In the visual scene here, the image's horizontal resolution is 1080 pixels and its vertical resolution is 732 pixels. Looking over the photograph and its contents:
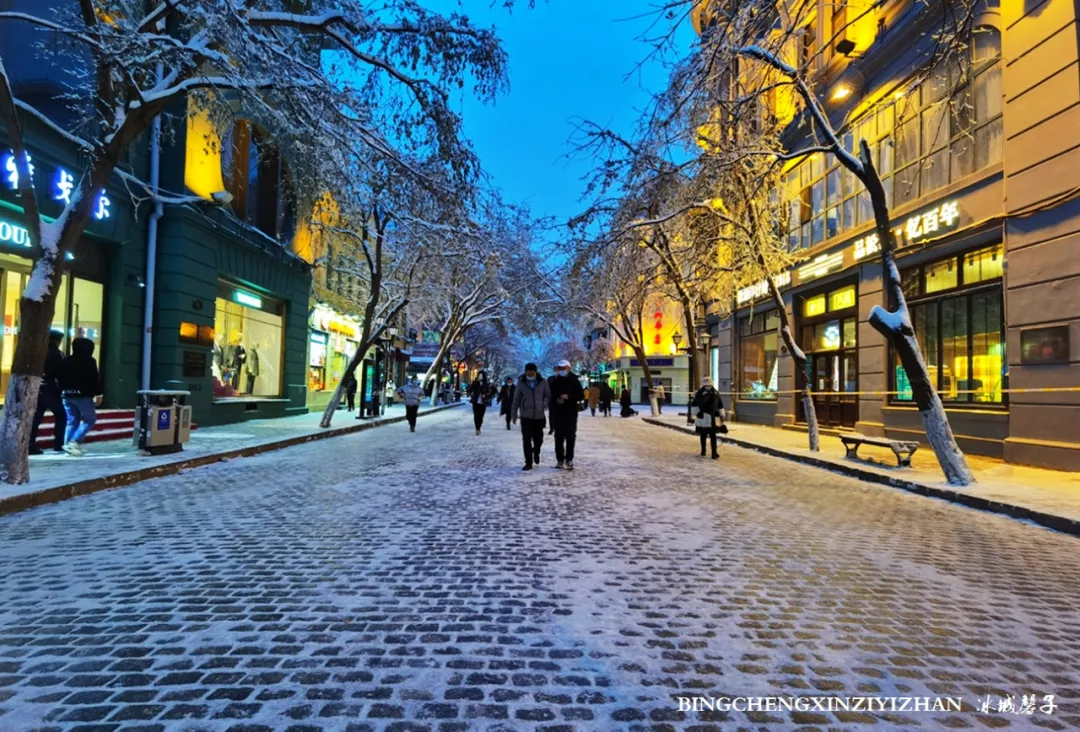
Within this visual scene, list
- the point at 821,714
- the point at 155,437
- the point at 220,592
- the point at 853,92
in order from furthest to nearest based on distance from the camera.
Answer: the point at 853,92 < the point at 155,437 < the point at 220,592 < the point at 821,714

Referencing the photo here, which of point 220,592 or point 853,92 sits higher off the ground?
point 853,92

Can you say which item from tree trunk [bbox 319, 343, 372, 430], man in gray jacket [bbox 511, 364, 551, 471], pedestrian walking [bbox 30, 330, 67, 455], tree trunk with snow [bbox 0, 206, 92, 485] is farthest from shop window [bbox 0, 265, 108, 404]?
man in gray jacket [bbox 511, 364, 551, 471]

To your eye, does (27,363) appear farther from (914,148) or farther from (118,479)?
(914,148)

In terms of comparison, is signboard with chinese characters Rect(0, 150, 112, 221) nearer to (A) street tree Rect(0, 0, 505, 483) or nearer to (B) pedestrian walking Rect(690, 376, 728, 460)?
(A) street tree Rect(0, 0, 505, 483)

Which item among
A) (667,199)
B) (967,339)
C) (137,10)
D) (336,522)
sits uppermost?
(137,10)

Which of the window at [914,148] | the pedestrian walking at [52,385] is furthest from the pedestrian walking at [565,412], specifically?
the pedestrian walking at [52,385]

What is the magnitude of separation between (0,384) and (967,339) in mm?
19512

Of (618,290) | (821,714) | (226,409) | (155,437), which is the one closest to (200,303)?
(226,409)

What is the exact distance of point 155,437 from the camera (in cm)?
1047

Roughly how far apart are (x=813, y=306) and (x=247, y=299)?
18.4 m

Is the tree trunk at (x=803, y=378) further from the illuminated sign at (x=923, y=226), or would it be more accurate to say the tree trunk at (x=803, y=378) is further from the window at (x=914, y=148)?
the window at (x=914, y=148)

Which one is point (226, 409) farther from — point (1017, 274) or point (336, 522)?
point (1017, 274)

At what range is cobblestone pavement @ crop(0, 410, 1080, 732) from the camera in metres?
2.68

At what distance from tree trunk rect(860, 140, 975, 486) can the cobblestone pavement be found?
1.96 m
